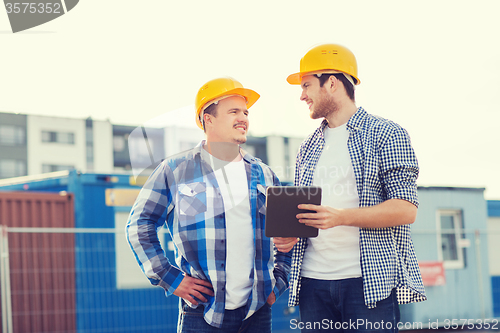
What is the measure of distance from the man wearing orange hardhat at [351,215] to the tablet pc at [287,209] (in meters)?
0.05

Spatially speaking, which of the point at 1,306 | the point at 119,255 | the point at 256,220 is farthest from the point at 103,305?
the point at 256,220

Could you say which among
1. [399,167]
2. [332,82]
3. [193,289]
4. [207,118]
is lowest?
[193,289]

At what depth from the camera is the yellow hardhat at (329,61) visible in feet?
9.64

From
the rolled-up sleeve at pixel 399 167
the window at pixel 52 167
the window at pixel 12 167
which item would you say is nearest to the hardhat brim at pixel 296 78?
the rolled-up sleeve at pixel 399 167

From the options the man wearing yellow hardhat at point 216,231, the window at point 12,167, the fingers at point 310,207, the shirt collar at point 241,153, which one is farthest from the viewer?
the window at point 12,167

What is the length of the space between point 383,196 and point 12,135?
54.9 metres

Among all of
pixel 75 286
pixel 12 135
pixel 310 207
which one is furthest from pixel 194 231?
pixel 12 135

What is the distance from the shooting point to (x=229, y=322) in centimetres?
283

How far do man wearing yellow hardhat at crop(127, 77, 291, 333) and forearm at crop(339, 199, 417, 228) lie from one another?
0.59 m

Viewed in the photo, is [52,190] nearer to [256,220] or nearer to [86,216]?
[86,216]

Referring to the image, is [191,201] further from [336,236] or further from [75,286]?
[75,286]

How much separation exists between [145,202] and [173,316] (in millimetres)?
6173

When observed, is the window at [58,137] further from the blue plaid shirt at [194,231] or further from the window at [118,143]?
the blue plaid shirt at [194,231]

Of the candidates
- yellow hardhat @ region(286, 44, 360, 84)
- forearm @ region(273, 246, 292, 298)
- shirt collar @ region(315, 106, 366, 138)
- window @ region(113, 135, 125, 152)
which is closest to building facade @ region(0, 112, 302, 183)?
window @ region(113, 135, 125, 152)
